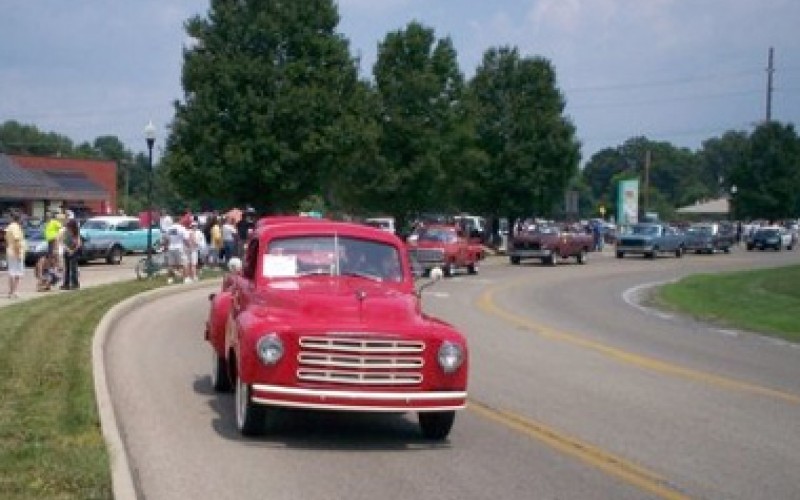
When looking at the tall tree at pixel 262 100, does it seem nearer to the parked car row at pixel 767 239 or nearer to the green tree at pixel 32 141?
the parked car row at pixel 767 239

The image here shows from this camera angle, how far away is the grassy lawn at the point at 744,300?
23.8 m

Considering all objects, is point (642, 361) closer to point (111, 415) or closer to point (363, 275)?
point (363, 275)

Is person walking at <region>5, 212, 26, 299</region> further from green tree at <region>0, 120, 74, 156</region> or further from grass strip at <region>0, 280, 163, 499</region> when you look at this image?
green tree at <region>0, 120, 74, 156</region>

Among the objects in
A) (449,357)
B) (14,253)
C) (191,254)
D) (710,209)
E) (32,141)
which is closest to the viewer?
(449,357)

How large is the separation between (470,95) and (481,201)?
708 cm

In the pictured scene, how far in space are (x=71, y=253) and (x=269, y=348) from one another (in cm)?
1983

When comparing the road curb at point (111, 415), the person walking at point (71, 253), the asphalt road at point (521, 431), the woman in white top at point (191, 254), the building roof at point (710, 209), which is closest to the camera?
the road curb at point (111, 415)

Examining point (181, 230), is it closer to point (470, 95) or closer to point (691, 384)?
point (691, 384)

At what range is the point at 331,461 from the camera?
8.74 metres

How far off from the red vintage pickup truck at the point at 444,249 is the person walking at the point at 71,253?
543 inches

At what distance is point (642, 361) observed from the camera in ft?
53.4

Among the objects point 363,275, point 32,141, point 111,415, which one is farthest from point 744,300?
point 32,141

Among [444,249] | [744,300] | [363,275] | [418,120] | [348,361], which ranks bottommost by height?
[744,300]

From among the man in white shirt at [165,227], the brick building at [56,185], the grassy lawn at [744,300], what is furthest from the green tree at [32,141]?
the grassy lawn at [744,300]
